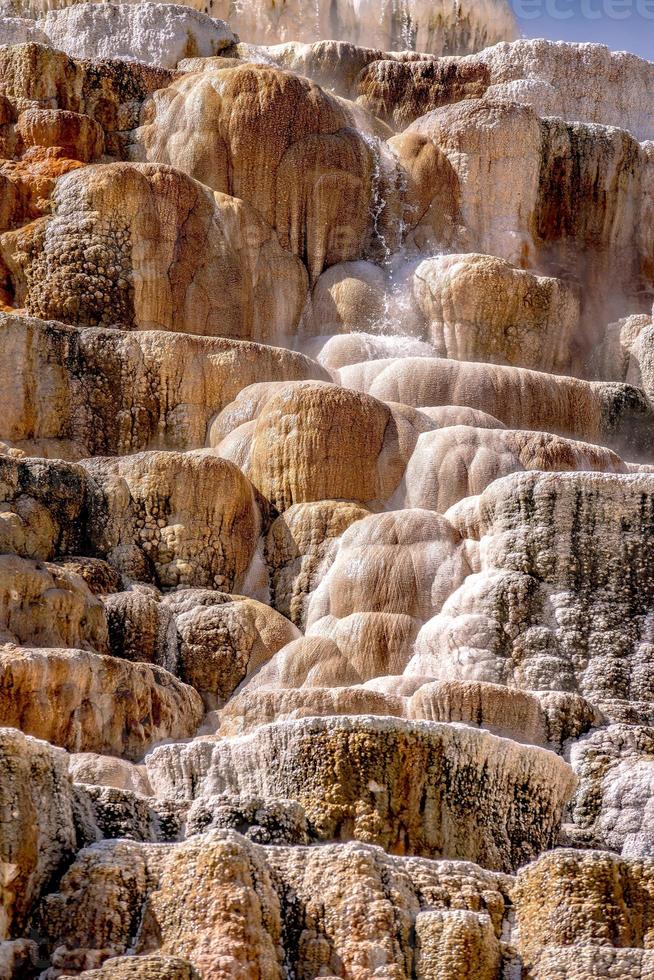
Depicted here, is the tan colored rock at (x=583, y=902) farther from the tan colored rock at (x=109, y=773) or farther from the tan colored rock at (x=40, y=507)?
the tan colored rock at (x=40, y=507)

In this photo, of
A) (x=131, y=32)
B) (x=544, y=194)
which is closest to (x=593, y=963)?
(x=544, y=194)

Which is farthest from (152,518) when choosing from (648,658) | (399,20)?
(399,20)

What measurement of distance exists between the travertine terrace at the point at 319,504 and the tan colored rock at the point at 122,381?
0.03 m

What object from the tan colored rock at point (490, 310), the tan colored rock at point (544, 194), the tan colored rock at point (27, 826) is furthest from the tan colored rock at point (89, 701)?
the tan colored rock at point (544, 194)

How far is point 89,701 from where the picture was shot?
1170cm

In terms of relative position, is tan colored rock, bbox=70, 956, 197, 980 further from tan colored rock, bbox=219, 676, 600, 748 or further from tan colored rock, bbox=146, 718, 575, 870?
tan colored rock, bbox=219, 676, 600, 748

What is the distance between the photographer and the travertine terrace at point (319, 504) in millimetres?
Answer: 8000

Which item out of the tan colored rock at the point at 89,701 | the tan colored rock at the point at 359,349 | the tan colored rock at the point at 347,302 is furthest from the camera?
the tan colored rock at the point at 347,302

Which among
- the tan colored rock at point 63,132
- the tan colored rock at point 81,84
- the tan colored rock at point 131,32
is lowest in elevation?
the tan colored rock at point 63,132

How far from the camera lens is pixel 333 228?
21219 mm

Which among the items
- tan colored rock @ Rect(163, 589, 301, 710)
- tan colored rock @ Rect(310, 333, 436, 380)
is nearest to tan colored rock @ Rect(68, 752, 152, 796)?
tan colored rock @ Rect(163, 589, 301, 710)

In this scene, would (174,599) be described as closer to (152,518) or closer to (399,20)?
(152,518)

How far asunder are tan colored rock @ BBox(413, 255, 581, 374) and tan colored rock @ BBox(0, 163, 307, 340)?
1.81 metres

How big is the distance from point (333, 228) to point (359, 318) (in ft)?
4.97
